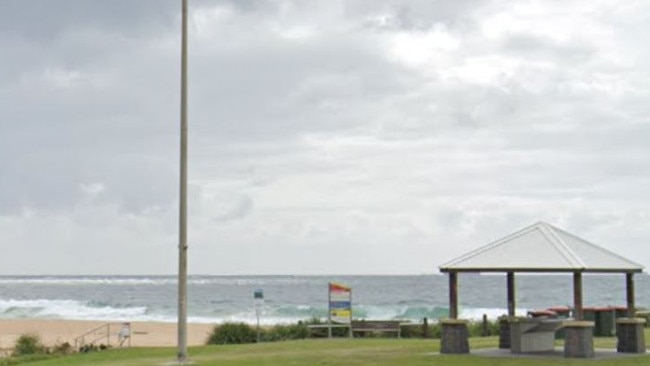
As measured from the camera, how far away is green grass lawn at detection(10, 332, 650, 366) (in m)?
20.4

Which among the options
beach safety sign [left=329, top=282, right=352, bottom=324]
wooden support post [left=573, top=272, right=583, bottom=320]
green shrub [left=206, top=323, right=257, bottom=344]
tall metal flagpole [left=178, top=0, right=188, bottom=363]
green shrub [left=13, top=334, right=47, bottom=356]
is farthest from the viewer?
beach safety sign [left=329, top=282, right=352, bottom=324]

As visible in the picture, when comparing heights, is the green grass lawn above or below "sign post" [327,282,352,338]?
below

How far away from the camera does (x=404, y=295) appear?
106 metres

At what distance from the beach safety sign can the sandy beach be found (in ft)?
28.7

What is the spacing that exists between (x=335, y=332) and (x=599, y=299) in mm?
62947

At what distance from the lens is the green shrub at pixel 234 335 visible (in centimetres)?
3272

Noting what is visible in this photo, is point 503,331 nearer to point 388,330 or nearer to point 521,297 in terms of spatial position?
point 388,330

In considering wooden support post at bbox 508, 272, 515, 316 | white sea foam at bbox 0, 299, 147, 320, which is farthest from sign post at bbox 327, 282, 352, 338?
white sea foam at bbox 0, 299, 147, 320

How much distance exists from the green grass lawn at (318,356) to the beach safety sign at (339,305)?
18.9 feet

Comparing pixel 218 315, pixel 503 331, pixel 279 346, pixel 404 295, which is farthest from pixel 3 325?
pixel 404 295

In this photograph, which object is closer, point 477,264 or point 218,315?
point 477,264

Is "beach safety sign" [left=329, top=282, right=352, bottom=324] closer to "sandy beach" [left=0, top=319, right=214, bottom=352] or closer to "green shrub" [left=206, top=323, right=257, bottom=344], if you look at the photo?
"green shrub" [left=206, top=323, right=257, bottom=344]

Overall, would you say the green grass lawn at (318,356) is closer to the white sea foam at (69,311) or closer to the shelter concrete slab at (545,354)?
the shelter concrete slab at (545,354)

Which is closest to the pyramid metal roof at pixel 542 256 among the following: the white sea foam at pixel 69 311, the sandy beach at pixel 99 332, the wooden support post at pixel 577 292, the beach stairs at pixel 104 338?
the wooden support post at pixel 577 292
